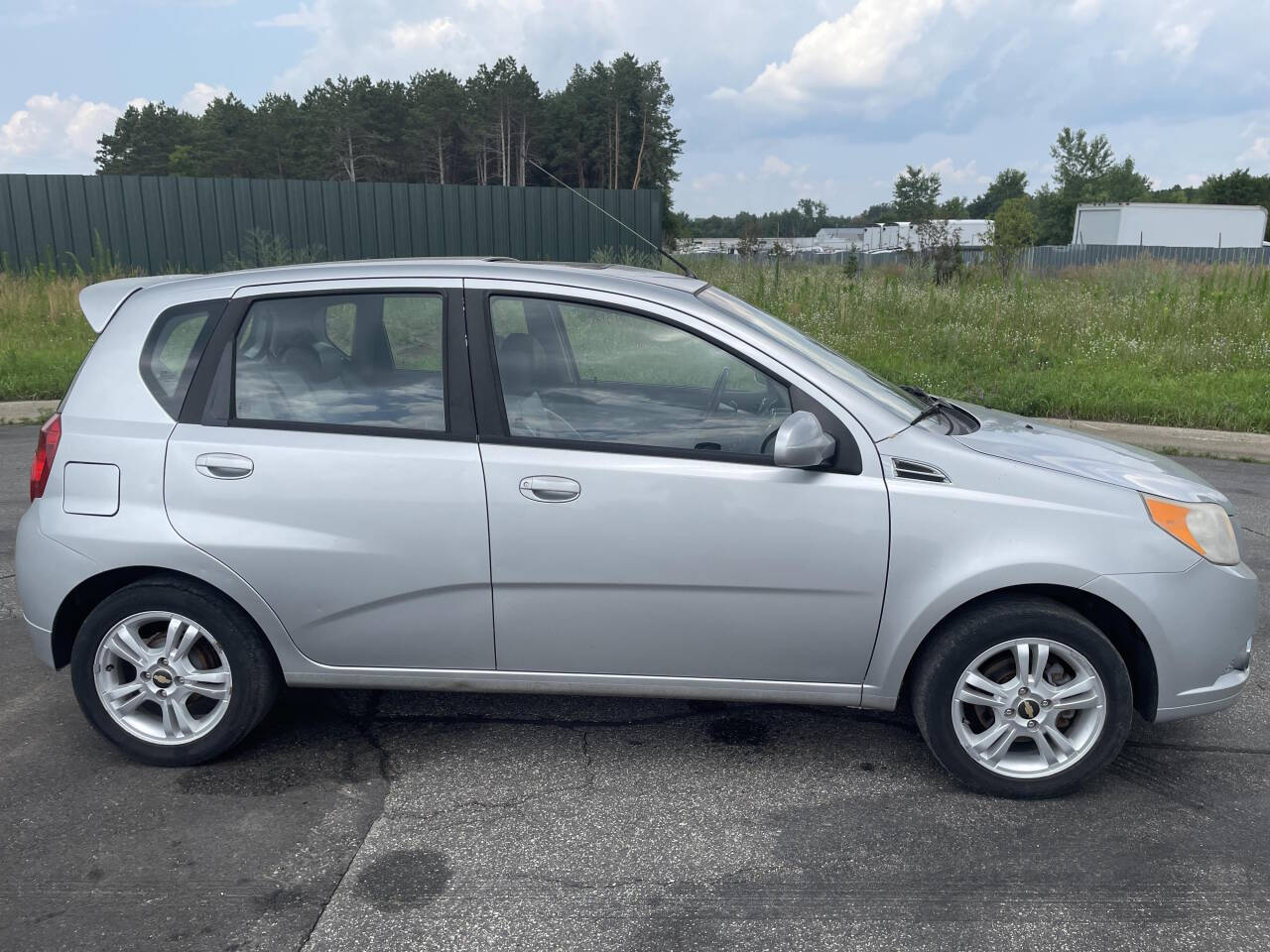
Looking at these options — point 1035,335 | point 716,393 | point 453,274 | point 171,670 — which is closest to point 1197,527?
point 716,393

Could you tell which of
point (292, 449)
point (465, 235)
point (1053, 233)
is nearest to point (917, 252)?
point (465, 235)

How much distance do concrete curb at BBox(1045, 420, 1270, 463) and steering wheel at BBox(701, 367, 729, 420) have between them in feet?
23.3

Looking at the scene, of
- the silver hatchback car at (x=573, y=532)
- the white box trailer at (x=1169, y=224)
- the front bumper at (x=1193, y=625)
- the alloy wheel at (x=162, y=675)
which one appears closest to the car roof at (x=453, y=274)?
the silver hatchback car at (x=573, y=532)

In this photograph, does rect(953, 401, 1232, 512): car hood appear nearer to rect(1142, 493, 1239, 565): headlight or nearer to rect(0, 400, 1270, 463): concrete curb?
rect(1142, 493, 1239, 565): headlight

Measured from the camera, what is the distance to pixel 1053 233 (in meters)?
88.7

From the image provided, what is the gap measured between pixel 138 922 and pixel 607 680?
1.56 m

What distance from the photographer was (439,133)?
166 feet

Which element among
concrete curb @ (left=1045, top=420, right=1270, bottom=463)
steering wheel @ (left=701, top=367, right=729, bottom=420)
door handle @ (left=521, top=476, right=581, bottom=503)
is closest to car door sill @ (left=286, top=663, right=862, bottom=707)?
door handle @ (left=521, top=476, right=581, bottom=503)

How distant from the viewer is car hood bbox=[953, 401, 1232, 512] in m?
3.49

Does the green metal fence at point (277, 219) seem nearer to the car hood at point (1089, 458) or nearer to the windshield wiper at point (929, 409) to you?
the windshield wiper at point (929, 409)

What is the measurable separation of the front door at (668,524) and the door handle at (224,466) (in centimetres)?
83

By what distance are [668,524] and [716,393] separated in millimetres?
509

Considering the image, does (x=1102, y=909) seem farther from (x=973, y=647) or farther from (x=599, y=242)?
(x=599, y=242)

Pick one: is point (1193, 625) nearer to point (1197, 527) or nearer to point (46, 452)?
point (1197, 527)
